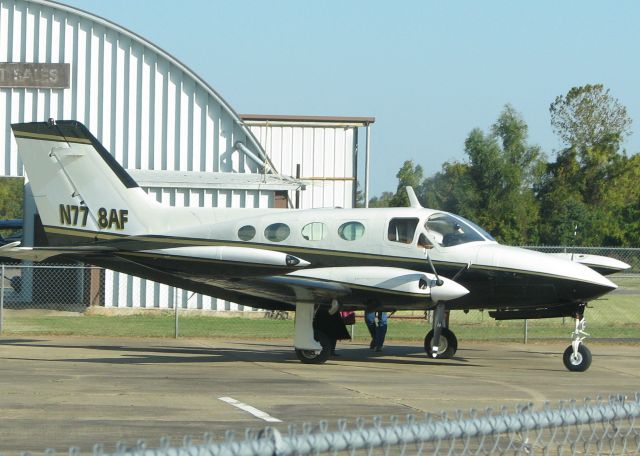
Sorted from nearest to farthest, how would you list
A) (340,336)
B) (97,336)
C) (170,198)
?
(340,336) → (97,336) → (170,198)

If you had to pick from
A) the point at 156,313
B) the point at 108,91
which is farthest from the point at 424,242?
the point at 108,91

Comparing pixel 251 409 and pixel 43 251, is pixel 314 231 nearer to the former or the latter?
pixel 43 251

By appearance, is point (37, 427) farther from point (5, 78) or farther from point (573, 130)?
point (573, 130)

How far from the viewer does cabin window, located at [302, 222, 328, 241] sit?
59.6 ft

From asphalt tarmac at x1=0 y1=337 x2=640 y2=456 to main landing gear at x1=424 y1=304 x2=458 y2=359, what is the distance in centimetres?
34

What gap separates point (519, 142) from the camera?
8144 cm

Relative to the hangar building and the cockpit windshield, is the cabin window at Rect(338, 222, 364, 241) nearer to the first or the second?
the cockpit windshield

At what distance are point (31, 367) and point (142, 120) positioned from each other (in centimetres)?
1454

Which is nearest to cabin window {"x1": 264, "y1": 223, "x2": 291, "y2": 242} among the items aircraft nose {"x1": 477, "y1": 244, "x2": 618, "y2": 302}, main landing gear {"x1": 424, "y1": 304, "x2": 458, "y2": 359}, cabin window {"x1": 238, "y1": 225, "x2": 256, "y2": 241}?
cabin window {"x1": 238, "y1": 225, "x2": 256, "y2": 241}

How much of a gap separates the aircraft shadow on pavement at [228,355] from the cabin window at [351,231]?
7.51ft

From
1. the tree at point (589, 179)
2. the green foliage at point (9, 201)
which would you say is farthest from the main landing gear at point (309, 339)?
the green foliage at point (9, 201)

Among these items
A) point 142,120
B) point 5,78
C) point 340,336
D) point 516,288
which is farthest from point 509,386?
point 5,78

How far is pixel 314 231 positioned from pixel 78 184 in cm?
504

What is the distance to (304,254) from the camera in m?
18.2
